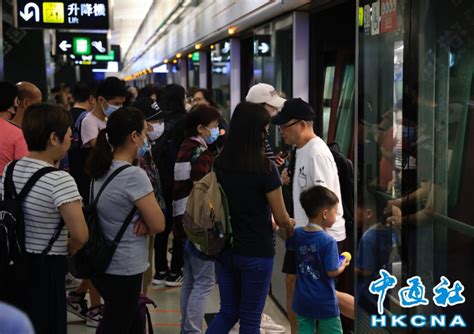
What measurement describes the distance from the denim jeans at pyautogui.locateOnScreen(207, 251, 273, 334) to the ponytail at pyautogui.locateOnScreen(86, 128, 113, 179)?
73 cm

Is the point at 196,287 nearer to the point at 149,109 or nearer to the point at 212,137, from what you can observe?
the point at 212,137

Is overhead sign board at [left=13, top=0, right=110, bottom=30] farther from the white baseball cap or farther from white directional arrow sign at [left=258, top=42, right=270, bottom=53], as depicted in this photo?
the white baseball cap

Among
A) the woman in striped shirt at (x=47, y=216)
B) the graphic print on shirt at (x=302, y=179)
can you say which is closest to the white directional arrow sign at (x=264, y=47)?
the graphic print on shirt at (x=302, y=179)

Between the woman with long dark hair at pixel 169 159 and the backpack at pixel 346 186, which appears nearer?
the backpack at pixel 346 186

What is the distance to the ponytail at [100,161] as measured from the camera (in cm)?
351

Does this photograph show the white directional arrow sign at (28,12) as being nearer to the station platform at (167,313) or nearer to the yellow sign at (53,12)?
the yellow sign at (53,12)

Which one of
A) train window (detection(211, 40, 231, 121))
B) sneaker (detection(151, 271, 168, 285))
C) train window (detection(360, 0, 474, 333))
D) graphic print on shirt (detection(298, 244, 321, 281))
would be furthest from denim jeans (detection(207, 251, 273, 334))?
train window (detection(211, 40, 231, 121))

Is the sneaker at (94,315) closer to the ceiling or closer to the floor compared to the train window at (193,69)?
closer to the floor

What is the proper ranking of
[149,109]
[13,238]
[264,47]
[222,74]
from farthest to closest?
[222,74], [264,47], [149,109], [13,238]

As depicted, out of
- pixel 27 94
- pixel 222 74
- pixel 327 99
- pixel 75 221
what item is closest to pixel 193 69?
pixel 222 74

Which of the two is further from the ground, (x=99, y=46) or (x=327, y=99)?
(x=99, y=46)

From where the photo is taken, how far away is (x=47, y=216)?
10.6ft

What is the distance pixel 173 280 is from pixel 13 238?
127 inches

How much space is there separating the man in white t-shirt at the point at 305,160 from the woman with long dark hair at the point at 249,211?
1.46 ft
